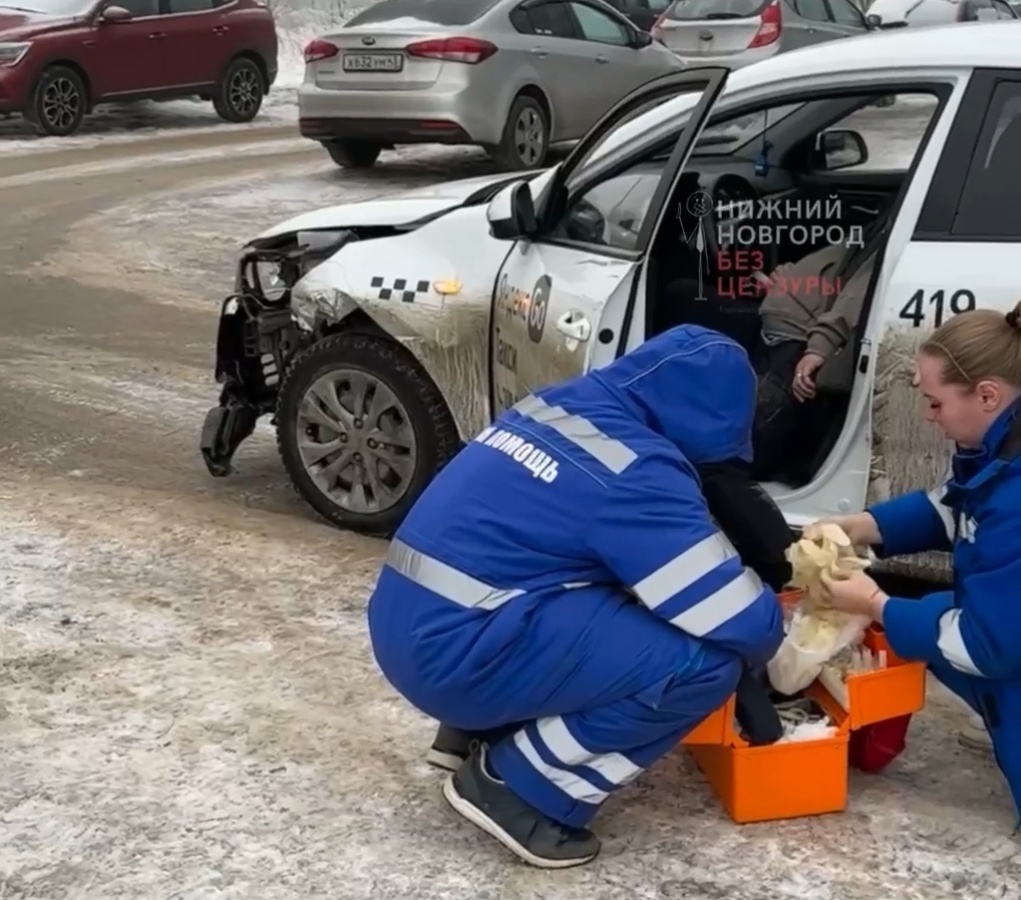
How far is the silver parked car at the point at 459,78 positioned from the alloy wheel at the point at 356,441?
785 centimetres

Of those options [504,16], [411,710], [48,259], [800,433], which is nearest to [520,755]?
[411,710]

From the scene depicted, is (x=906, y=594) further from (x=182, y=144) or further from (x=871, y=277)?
(x=182, y=144)

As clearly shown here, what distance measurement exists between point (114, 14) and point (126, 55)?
1.43ft

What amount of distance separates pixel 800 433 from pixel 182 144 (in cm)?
1292

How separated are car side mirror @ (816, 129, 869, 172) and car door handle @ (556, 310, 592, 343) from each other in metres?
1.18

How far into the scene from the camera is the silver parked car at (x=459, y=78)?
12766 millimetres

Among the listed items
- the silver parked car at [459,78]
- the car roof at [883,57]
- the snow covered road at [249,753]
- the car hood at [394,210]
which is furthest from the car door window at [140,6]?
the car roof at [883,57]

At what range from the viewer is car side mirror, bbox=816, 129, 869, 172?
5.06 metres

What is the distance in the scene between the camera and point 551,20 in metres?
13.9

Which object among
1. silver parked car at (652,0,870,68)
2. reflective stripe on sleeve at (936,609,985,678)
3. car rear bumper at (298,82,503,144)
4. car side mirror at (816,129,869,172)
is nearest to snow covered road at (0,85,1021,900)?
reflective stripe on sleeve at (936,609,985,678)

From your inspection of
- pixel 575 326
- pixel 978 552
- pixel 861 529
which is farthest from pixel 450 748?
pixel 575 326

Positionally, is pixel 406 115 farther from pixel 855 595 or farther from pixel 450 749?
pixel 855 595

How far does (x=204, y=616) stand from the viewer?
460cm

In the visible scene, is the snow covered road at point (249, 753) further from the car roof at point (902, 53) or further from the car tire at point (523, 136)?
the car tire at point (523, 136)
